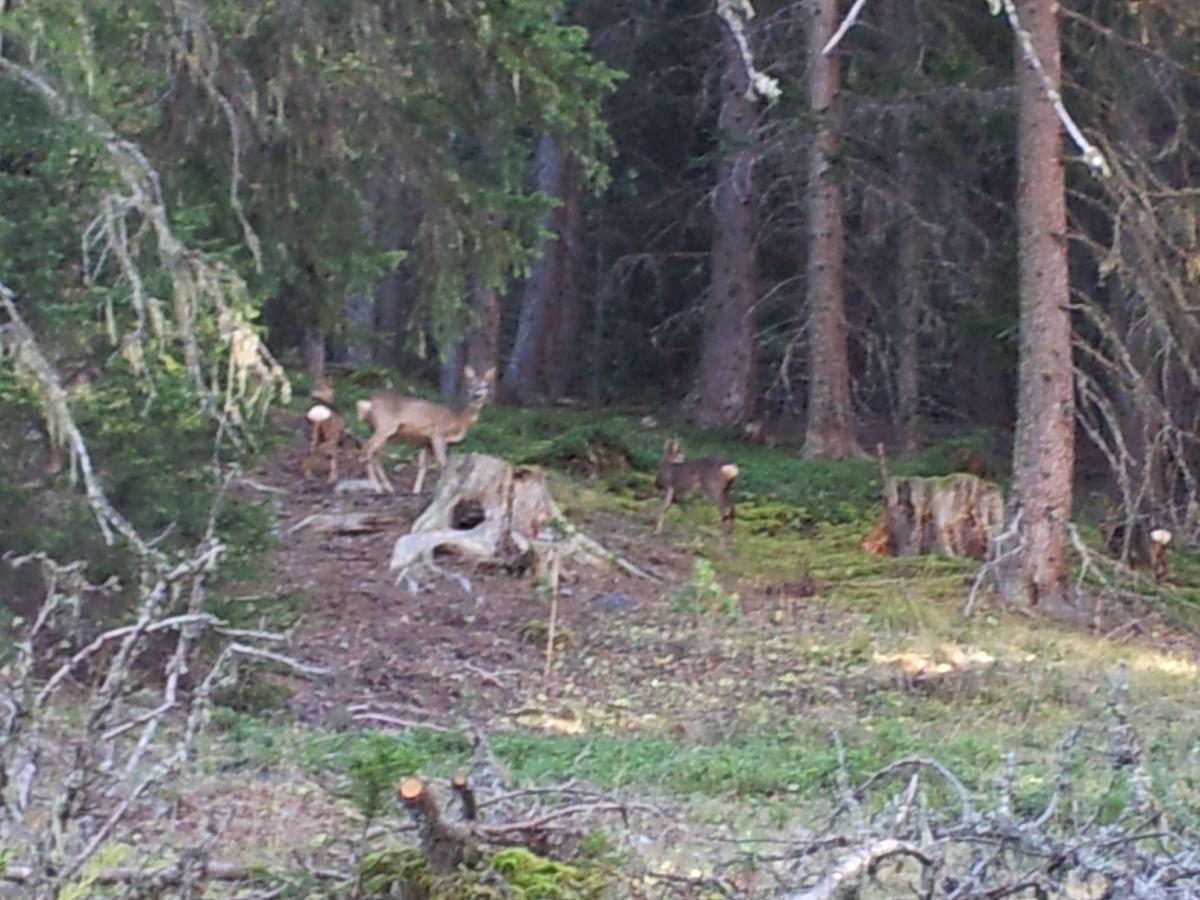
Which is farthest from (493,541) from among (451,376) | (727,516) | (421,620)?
(451,376)

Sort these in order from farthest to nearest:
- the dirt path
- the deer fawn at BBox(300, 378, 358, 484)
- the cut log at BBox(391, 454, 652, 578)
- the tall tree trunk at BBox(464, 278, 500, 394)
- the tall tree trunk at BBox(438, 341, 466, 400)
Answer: the tall tree trunk at BBox(438, 341, 466, 400) → the tall tree trunk at BBox(464, 278, 500, 394) → the deer fawn at BBox(300, 378, 358, 484) → the cut log at BBox(391, 454, 652, 578) → the dirt path

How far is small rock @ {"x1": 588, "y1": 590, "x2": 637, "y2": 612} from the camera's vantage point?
12.6 m

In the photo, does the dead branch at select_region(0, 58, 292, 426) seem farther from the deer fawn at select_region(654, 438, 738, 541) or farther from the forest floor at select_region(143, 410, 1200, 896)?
the deer fawn at select_region(654, 438, 738, 541)

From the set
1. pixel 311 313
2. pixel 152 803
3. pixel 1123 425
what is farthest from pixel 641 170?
pixel 152 803

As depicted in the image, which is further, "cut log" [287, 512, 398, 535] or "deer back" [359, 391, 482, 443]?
"deer back" [359, 391, 482, 443]

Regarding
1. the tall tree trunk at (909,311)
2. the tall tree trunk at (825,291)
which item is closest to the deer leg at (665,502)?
the tall tree trunk at (825,291)

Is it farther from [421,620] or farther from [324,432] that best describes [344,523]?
[421,620]

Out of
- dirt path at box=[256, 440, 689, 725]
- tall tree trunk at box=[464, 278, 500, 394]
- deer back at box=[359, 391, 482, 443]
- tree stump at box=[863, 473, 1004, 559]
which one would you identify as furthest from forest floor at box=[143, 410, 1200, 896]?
tall tree trunk at box=[464, 278, 500, 394]

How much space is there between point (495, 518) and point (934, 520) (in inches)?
160

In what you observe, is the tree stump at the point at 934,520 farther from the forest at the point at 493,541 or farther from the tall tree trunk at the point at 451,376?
the tall tree trunk at the point at 451,376

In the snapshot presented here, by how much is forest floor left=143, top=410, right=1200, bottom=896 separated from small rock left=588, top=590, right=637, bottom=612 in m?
0.03

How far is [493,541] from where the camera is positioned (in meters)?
13.3

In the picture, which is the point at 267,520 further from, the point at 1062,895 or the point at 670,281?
the point at 670,281

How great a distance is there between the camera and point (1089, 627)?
13273mm
